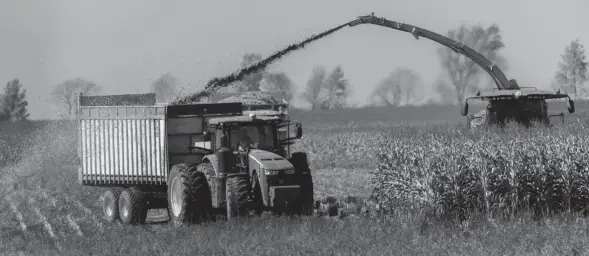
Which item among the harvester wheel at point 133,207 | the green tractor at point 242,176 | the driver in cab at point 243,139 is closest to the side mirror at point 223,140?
the green tractor at point 242,176

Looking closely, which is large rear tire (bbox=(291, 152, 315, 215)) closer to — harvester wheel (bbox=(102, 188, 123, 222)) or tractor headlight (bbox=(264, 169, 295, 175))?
tractor headlight (bbox=(264, 169, 295, 175))

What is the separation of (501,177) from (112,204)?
8365 mm

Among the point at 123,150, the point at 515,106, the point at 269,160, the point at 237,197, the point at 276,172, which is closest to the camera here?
the point at 276,172

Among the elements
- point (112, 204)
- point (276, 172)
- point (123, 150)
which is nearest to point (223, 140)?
point (276, 172)

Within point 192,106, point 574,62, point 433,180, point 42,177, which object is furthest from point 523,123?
point 574,62

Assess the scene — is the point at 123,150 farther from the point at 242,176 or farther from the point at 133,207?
the point at 242,176

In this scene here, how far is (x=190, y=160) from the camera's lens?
19.0 metres

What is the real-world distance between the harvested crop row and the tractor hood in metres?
2.67

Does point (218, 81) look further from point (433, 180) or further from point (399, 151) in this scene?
point (433, 180)

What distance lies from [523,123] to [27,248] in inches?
544

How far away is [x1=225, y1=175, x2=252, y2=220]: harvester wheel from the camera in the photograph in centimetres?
1644

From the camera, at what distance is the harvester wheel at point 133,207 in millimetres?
19016

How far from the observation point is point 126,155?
19656 millimetres

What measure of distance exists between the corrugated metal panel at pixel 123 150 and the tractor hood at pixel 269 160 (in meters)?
2.64
